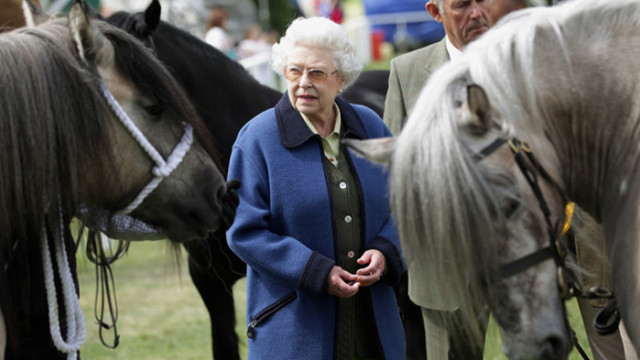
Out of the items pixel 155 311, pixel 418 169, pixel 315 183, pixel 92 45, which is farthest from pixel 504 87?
pixel 155 311

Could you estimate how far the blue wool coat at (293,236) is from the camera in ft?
9.95

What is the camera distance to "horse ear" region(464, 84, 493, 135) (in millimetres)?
2172

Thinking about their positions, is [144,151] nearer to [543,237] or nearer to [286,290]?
[286,290]

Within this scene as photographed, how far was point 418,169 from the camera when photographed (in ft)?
7.14

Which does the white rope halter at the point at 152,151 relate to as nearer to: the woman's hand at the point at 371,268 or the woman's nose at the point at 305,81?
the woman's nose at the point at 305,81

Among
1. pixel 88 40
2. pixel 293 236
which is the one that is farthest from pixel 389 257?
pixel 88 40

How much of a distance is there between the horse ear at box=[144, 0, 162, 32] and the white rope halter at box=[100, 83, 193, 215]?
5.23ft

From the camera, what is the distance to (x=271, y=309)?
10.3 ft

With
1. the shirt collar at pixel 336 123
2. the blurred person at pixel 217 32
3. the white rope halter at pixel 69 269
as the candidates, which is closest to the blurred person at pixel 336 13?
the blurred person at pixel 217 32

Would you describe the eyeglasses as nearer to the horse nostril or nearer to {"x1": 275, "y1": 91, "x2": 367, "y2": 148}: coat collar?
{"x1": 275, "y1": 91, "x2": 367, "y2": 148}: coat collar

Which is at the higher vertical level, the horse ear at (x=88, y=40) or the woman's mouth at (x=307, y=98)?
the horse ear at (x=88, y=40)

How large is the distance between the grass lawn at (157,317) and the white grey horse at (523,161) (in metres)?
2.55

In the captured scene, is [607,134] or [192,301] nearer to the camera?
[607,134]

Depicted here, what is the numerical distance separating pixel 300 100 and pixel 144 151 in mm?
743
